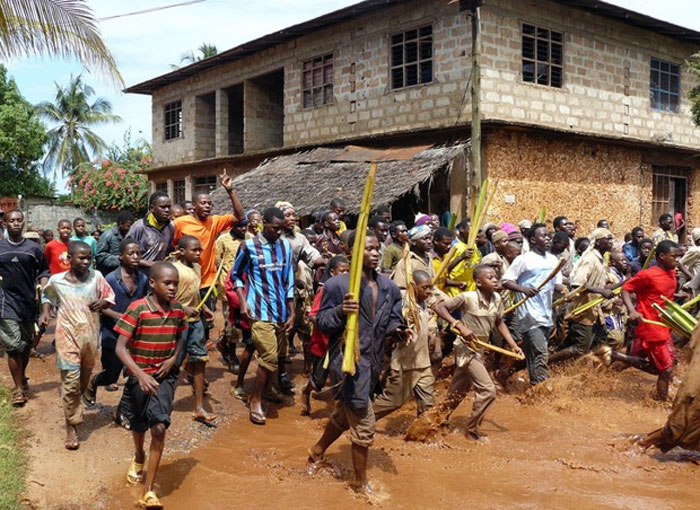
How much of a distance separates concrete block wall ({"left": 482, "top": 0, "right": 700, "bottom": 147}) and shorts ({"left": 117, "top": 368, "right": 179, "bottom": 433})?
10757mm

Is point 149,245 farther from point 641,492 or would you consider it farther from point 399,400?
point 641,492

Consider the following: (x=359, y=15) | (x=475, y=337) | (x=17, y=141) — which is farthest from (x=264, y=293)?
(x=17, y=141)

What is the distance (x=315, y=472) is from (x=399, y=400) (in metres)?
0.97

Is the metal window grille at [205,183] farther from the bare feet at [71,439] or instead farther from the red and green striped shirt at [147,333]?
the red and green striped shirt at [147,333]

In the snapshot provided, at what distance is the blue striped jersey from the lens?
629 centimetres

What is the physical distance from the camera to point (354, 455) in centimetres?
473

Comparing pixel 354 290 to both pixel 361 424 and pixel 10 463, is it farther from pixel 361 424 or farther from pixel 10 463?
pixel 10 463

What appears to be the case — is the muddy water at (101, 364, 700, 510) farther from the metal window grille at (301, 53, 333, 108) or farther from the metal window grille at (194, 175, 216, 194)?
the metal window grille at (194, 175, 216, 194)

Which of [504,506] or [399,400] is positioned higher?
[399,400]

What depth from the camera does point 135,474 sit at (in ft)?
16.1

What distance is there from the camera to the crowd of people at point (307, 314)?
4.70 meters

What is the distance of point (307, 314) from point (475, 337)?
2.57m

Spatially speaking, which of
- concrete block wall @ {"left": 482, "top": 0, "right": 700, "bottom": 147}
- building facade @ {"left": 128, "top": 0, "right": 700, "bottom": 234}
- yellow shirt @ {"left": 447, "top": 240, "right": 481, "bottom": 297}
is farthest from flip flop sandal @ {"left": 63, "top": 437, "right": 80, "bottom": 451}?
concrete block wall @ {"left": 482, "top": 0, "right": 700, "bottom": 147}

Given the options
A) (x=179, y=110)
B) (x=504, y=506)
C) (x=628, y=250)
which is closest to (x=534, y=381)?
(x=504, y=506)
